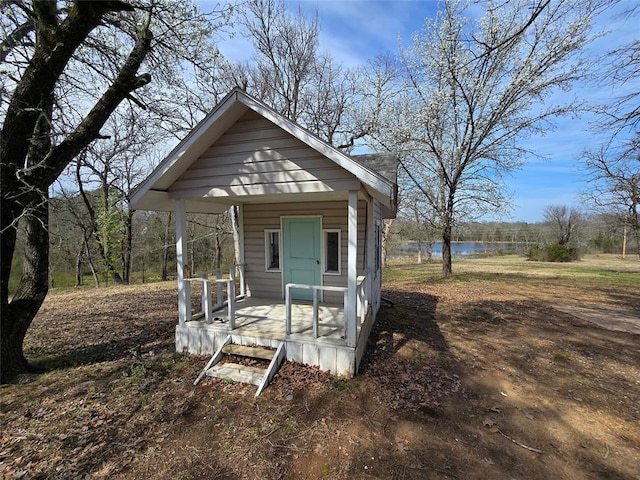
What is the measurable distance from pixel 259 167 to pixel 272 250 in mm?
3056

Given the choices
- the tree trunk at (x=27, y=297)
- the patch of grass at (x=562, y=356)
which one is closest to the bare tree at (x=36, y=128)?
the tree trunk at (x=27, y=297)

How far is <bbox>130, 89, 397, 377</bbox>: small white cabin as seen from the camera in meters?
4.28

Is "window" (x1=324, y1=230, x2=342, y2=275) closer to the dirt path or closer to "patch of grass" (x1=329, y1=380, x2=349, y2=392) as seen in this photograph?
"patch of grass" (x1=329, y1=380, x2=349, y2=392)

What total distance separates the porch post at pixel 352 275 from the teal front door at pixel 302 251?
2.59m

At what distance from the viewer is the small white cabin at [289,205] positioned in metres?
4.28

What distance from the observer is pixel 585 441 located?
305 centimetres

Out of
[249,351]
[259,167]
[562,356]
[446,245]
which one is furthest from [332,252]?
[446,245]

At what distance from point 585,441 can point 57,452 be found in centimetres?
564

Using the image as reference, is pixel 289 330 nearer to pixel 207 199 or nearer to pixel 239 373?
pixel 239 373

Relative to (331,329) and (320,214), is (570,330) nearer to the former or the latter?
(331,329)

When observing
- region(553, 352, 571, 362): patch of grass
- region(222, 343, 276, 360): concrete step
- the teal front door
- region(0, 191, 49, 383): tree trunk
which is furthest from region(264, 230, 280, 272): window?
region(553, 352, 571, 362): patch of grass

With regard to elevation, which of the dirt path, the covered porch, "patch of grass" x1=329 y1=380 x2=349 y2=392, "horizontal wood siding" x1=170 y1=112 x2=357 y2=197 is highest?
"horizontal wood siding" x1=170 y1=112 x2=357 y2=197

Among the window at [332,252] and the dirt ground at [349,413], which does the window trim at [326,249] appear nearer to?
the window at [332,252]

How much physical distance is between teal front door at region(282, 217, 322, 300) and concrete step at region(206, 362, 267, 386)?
111 inches
